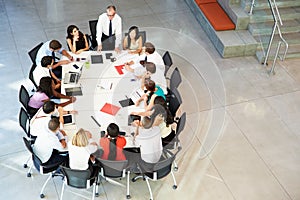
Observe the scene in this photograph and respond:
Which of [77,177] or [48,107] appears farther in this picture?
[48,107]

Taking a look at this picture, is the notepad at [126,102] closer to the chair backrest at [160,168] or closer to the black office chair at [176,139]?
the black office chair at [176,139]

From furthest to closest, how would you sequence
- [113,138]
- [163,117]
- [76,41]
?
[76,41]
[163,117]
[113,138]

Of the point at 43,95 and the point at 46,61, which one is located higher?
the point at 46,61

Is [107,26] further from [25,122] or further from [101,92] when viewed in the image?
[25,122]

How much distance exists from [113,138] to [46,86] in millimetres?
1285

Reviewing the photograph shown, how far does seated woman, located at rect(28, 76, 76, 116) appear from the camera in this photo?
5.62m

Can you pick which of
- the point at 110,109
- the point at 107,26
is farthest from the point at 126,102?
the point at 107,26

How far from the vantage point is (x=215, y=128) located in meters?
6.48

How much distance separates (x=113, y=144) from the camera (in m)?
5.04

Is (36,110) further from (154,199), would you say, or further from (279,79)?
(279,79)

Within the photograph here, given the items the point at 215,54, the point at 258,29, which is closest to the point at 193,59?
the point at 215,54

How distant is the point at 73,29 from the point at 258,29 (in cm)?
364

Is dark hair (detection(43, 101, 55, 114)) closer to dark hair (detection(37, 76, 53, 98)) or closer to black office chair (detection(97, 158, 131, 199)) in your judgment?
dark hair (detection(37, 76, 53, 98))

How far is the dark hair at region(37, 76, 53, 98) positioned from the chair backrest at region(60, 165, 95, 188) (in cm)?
128
